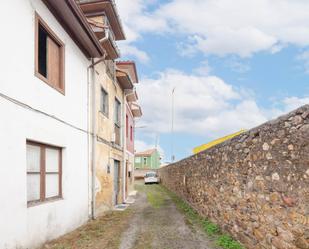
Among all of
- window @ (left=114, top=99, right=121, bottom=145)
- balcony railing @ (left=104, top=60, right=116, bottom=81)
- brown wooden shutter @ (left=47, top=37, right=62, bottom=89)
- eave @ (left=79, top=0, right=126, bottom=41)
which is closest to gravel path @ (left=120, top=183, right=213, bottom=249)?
brown wooden shutter @ (left=47, top=37, right=62, bottom=89)

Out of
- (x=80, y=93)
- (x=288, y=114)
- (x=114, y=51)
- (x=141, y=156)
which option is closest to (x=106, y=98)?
(x=114, y=51)

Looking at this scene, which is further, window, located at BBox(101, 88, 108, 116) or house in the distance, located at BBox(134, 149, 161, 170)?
house in the distance, located at BBox(134, 149, 161, 170)

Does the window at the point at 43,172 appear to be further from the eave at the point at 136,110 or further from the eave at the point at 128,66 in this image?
the eave at the point at 136,110

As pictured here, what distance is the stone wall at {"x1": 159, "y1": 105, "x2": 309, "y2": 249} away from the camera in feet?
13.7

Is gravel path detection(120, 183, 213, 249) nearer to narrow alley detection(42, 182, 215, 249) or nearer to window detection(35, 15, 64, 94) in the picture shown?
narrow alley detection(42, 182, 215, 249)

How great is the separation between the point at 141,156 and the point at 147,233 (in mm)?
52323

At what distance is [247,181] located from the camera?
20.4ft

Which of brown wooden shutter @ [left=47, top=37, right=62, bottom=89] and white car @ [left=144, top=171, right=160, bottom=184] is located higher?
brown wooden shutter @ [left=47, top=37, right=62, bottom=89]

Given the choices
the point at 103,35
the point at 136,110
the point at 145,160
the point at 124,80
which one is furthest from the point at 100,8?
the point at 145,160

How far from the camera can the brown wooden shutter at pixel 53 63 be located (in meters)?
7.38

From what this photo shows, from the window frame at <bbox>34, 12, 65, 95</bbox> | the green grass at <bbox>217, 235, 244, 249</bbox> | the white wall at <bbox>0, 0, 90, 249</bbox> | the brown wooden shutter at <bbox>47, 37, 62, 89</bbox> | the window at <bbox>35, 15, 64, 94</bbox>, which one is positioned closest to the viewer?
the white wall at <bbox>0, 0, 90, 249</bbox>

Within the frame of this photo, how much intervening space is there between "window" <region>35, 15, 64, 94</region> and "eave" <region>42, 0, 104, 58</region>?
1.73 ft

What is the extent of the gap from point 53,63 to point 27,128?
86.4 inches

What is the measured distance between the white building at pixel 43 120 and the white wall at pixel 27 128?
0.02 meters
